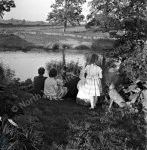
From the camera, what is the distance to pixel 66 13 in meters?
65.2

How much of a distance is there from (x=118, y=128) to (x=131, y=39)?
7237mm

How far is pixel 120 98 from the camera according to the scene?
8.22 metres

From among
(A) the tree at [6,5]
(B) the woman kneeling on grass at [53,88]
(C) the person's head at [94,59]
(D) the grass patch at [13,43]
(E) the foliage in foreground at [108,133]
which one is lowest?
(E) the foliage in foreground at [108,133]

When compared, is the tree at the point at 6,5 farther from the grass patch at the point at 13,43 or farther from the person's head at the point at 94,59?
the person's head at the point at 94,59

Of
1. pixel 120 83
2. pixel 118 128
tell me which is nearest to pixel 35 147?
pixel 118 128

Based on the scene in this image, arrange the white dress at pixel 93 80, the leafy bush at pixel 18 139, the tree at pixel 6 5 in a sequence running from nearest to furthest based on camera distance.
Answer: the leafy bush at pixel 18 139
the white dress at pixel 93 80
the tree at pixel 6 5

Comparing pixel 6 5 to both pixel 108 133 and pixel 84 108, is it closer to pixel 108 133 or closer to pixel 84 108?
pixel 84 108

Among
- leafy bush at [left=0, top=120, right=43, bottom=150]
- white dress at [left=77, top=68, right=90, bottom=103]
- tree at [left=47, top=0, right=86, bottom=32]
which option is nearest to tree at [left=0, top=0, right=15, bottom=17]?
tree at [left=47, top=0, right=86, bottom=32]

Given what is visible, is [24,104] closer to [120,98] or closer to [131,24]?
[120,98]

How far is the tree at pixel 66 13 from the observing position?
65.7 meters

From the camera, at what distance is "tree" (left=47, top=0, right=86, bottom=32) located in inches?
2586

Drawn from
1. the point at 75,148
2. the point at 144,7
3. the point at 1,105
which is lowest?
the point at 75,148

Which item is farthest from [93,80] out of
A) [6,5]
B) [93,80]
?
[6,5]

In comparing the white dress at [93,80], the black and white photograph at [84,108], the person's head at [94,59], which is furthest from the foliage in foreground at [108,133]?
the person's head at [94,59]
